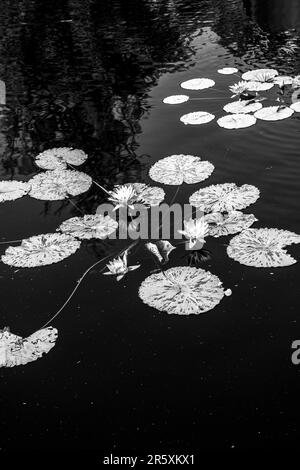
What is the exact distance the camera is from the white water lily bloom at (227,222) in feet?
9.61

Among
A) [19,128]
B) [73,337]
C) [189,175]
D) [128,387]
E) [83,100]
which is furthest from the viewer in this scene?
[83,100]

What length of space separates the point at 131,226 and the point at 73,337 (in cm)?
93

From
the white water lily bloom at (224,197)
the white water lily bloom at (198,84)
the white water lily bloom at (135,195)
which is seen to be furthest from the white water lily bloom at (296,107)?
the white water lily bloom at (135,195)

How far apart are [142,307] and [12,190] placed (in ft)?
5.06

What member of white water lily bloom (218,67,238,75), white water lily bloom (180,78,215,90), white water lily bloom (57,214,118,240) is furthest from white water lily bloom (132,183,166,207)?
white water lily bloom (218,67,238,75)

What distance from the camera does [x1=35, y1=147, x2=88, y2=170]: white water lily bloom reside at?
385 cm

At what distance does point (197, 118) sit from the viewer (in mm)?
4320

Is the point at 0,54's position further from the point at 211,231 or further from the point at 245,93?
the point at 211,231

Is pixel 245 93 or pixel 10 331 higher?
pixel 245 93

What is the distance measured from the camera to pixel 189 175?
3520mm

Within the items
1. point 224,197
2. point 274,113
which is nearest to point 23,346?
point 224,197

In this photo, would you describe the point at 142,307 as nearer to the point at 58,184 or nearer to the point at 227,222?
the point at 227,222

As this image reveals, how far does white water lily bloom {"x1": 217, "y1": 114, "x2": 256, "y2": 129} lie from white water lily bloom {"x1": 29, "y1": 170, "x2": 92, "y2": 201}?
4.11 feet
